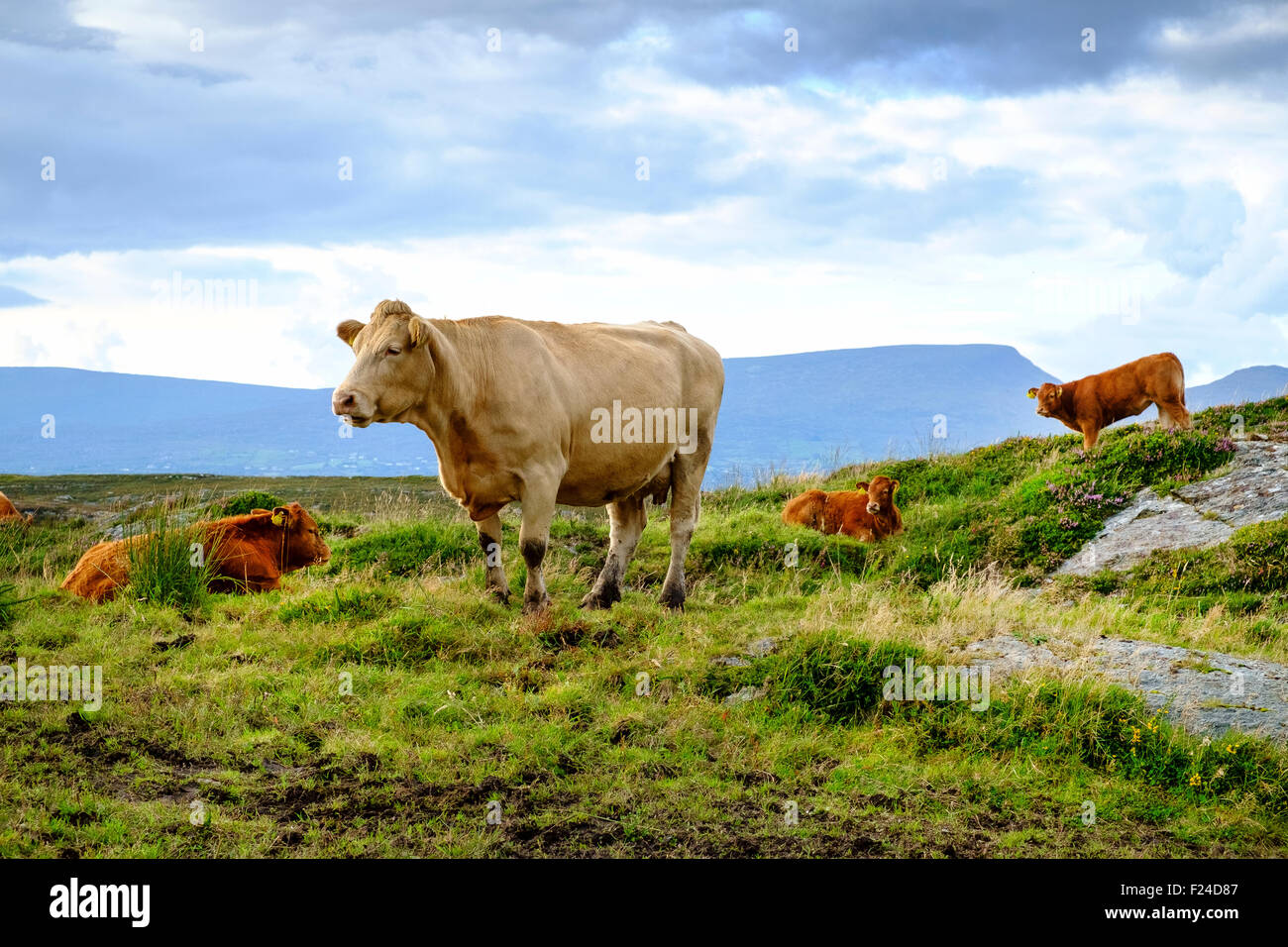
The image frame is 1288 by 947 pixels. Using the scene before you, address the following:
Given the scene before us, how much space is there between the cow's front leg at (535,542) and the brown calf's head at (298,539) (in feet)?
10.7

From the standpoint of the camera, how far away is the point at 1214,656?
28.0ft

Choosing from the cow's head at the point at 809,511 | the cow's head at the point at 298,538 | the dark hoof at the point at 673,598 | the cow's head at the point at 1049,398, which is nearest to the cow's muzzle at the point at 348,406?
the cow's head at the point at 298,538

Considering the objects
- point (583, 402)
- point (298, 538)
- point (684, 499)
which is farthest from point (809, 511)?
point (298, 538)

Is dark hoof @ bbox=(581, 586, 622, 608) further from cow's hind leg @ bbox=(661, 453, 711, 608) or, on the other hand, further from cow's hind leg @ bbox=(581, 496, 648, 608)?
cow's hind leg @ bbox=(661, 453, 711, 608)

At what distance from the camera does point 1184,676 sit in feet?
26.2

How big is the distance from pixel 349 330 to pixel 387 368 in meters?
0.95

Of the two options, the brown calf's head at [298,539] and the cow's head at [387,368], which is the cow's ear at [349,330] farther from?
the brown calf's head at [298,539]

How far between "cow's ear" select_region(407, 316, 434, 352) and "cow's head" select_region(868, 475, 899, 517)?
7.74m

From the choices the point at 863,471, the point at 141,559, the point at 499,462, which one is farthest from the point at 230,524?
the point at 863,471

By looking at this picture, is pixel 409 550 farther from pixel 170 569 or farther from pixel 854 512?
pixel 854 512

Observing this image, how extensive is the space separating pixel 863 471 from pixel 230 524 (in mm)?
12348

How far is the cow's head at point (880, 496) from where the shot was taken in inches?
579

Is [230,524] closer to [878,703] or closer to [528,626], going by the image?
[528,626]

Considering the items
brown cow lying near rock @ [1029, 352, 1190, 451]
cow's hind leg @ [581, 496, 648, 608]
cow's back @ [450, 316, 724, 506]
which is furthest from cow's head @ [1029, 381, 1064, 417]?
cow's hind leg @ [581, 496, 648, 608]
